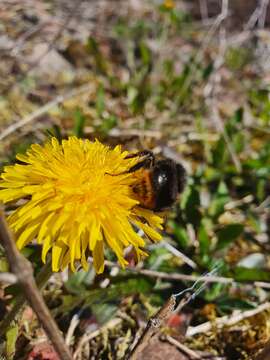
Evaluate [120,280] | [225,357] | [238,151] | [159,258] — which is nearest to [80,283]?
[120,280]

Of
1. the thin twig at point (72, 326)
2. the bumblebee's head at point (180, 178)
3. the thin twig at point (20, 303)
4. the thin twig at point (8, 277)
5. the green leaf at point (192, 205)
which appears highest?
the thin twig at point (8, 277)

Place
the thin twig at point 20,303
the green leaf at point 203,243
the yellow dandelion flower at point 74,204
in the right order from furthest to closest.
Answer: the green leaf at point 203,243 < the thin twig at point 20,303 < the yellow dandelion flower at point 74,204

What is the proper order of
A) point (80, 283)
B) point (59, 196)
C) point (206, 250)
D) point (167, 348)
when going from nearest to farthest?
point (59, 196)
point (167, 348)
point (80, 283)
point (206, 250)

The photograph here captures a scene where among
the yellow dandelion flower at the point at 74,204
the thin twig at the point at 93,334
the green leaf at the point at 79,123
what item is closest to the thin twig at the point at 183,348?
the thin twig at the point at 93,334

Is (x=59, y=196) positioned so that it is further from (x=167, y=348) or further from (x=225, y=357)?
(x=225, y=357)

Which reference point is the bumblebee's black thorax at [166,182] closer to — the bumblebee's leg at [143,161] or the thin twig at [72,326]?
the bumblebee's leg at [143,161]

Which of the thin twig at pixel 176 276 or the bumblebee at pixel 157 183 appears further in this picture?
the thin twig at pixel 176 276

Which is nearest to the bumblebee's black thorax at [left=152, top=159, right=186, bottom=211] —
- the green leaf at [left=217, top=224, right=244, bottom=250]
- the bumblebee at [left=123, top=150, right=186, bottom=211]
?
the bumblebee at [left=123, top=150, right=186, bottom=211]
